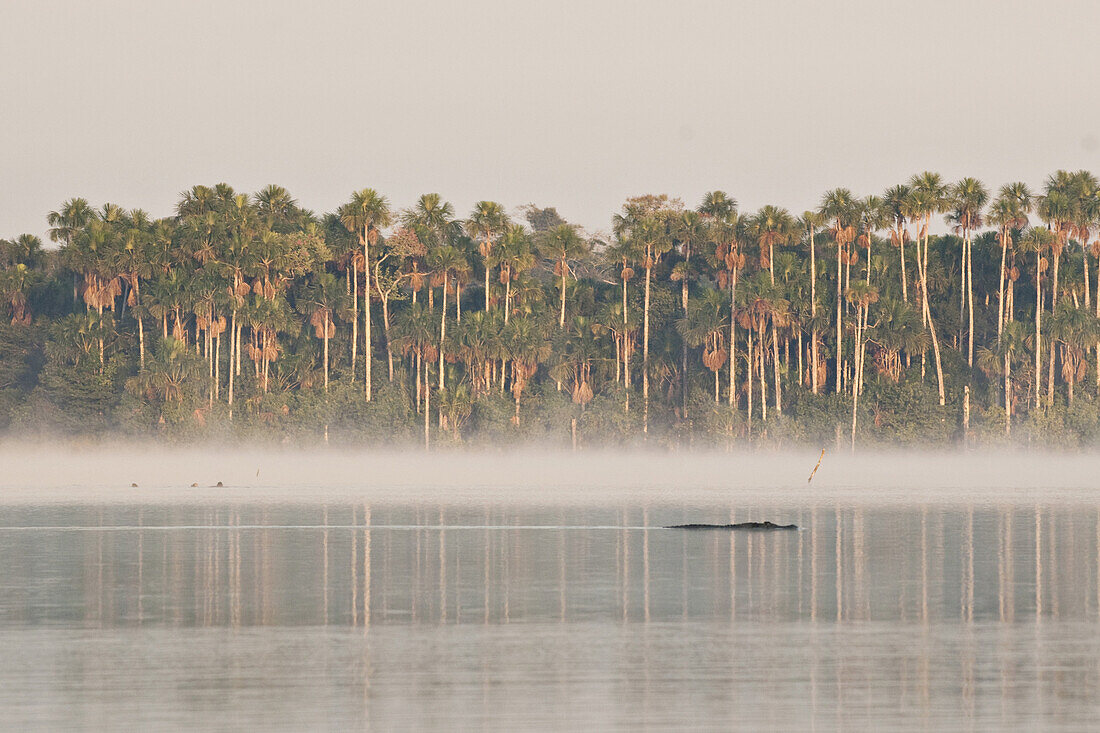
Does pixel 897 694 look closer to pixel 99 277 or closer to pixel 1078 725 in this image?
pixel 1078 725

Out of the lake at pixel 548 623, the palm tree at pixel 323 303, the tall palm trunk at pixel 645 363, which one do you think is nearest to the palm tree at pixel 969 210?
the tall palm trunk at pixel 645 363

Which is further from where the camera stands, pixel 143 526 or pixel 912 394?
pixel 912 394

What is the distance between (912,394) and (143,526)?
5604cm

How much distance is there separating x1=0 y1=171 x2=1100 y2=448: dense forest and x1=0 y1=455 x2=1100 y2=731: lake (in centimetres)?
4589

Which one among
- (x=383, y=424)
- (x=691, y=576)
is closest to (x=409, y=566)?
(x=691, y=576)

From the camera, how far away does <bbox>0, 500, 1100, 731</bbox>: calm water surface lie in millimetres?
15023

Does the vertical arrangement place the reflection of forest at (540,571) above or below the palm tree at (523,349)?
below

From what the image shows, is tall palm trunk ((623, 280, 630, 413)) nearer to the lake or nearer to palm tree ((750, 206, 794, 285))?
palm tree ((750, 206, 794, 285))

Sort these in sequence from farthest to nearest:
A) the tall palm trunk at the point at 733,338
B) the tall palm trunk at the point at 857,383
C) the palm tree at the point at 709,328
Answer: the palm tree at the point at 709,328 → the tall palm trunk at the point at 733,338 → the tall palm trunk at the point at 857,383

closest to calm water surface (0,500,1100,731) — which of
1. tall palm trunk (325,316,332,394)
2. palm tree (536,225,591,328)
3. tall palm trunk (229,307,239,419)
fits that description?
tall palm trunk (229,307,239,419)

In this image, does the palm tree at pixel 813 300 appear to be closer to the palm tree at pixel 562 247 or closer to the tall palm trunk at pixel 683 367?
the tall palm trunk at pixel 683 367

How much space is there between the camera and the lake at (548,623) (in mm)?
15086

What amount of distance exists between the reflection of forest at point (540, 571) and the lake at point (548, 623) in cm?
9

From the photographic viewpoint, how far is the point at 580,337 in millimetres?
90312
